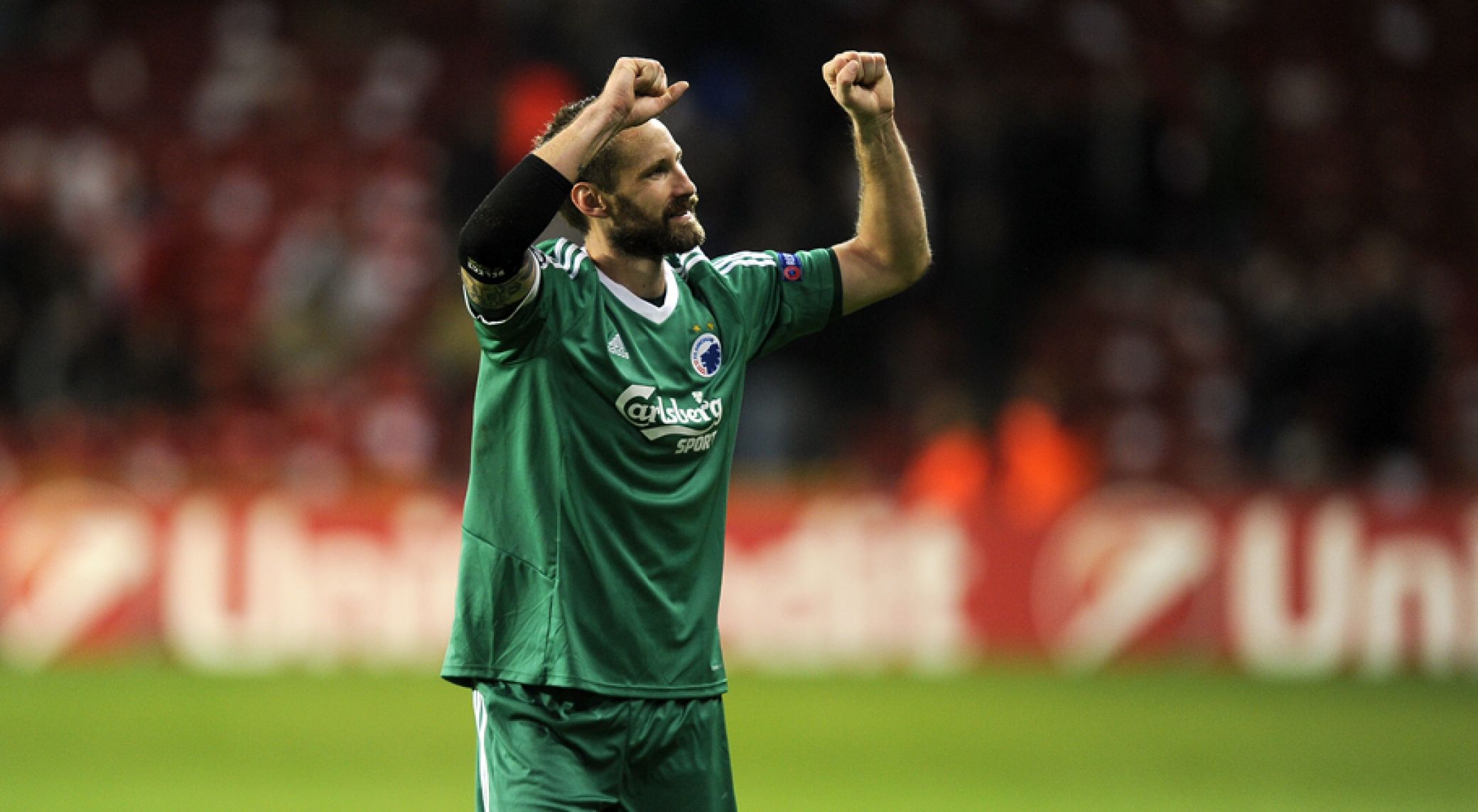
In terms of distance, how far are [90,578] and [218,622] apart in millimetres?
965

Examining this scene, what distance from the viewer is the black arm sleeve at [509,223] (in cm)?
421

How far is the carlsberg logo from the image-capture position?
14.7 feet

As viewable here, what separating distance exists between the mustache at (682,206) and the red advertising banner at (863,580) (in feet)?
29.2

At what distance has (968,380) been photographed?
16.0 metres

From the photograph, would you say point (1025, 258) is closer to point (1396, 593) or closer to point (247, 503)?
point (1396, 593)

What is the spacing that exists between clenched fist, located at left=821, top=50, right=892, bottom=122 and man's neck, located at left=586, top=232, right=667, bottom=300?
2.02ft

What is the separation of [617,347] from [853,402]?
38.3 feet

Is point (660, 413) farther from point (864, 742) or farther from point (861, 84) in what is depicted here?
point (864, 742)

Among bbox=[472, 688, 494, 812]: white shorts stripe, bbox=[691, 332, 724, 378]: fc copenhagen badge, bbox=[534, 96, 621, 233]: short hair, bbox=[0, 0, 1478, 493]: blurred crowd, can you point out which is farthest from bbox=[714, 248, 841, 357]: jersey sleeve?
bbox=[0, 0, 1478, 493]: blurred crowd

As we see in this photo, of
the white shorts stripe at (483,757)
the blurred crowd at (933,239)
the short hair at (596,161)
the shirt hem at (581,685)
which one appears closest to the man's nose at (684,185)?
Result: the short hair at (596,161)

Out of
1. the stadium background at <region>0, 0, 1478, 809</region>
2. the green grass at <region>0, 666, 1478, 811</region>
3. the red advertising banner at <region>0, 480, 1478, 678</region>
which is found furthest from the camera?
the red advertising banner at <region>0, 480, 1478, 678</region>

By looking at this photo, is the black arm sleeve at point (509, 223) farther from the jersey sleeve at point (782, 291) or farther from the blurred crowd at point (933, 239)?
the blurred crowd at point (933, 239)

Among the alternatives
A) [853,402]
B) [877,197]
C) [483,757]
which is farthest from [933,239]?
[483,757]

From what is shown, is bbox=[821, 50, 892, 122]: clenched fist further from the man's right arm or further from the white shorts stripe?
the white shorts stripe
